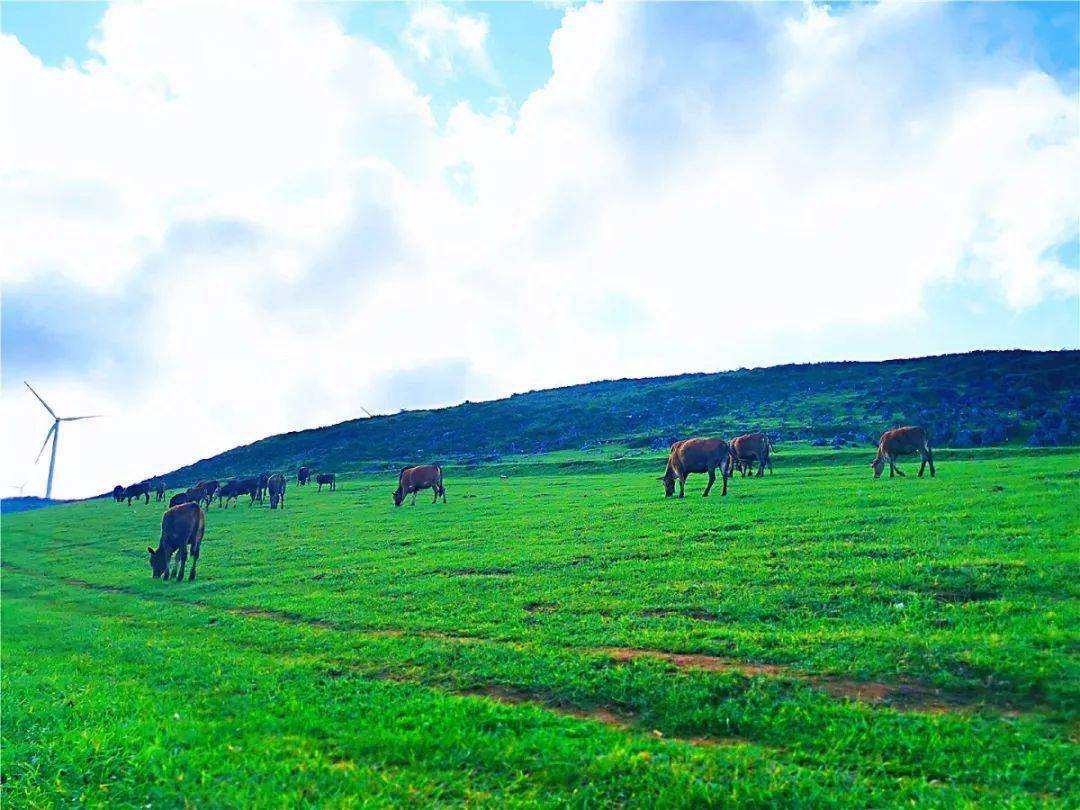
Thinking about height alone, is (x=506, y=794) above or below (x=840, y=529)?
below

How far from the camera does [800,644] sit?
1021 cm

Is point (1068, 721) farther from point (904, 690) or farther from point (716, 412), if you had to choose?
point (716, 412)

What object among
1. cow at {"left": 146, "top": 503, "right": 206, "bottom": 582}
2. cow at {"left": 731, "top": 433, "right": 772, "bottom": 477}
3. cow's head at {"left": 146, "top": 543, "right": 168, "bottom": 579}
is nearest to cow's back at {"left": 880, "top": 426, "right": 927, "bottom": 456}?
cow at {"left": 731, "top": 433, "right": 772, "bottom": 477}

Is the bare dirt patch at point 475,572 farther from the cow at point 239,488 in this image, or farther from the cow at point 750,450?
the cow at point 239,488

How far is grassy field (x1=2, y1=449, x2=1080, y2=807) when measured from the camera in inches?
271

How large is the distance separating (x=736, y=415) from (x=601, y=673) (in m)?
82.5

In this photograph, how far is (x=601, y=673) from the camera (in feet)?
31.4

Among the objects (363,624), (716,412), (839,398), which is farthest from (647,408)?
(363,624)

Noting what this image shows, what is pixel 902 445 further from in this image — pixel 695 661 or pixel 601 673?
pixel 601 673

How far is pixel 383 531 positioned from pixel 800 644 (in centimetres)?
2263

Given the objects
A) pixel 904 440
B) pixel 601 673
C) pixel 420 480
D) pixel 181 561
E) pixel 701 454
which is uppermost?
pixel 904 440

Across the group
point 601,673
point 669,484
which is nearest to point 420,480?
point 669,484

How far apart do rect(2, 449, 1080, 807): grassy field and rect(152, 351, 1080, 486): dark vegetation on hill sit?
4385 cm

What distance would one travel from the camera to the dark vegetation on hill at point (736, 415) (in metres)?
67.3
